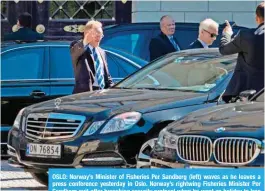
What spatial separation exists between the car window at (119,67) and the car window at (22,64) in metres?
0.85

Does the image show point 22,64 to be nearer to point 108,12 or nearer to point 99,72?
point 99,72

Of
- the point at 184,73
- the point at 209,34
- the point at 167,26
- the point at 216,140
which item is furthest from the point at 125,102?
the point at 167,26

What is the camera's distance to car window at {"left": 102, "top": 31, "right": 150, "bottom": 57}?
11.9 metres

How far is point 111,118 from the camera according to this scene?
25.2 ft

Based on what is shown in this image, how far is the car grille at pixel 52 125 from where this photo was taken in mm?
7848

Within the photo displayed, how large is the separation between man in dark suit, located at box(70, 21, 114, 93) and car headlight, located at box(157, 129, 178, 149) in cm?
273

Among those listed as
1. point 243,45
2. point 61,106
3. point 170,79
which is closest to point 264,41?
point 243,45

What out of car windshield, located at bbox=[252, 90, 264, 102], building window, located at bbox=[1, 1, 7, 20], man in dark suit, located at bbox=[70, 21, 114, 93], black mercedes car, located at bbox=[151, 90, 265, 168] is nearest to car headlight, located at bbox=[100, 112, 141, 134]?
black mercedes car, located at bbox=[151, 90, 265, 168]

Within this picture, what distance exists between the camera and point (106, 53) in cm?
1068

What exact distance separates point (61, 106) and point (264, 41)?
6.56ft

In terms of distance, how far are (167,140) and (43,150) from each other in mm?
1713

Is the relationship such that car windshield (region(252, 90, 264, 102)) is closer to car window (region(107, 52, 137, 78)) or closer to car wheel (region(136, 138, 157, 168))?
car wheel (region(136, 138, 157, 168))

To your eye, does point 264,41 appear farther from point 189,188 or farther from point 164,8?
point 164,8

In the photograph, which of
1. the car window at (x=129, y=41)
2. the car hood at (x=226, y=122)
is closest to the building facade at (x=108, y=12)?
the car window at (x=129, y=41)
